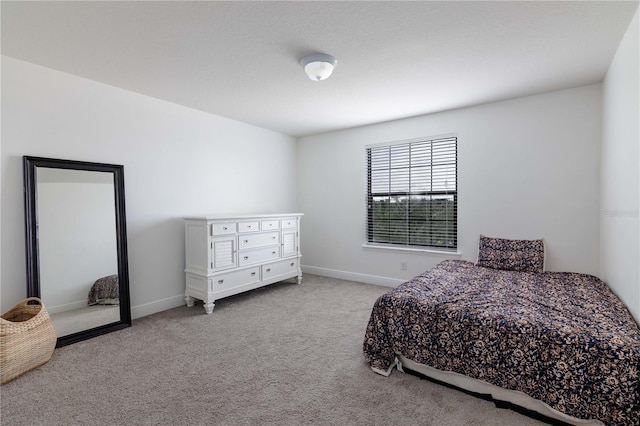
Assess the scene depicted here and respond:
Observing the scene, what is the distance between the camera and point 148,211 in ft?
11.1

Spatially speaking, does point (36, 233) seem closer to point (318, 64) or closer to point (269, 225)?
point (269, 225)

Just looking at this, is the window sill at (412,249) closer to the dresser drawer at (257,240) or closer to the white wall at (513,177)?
the white wall at (513,177)

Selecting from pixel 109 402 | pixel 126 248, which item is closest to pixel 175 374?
pixel 109 402

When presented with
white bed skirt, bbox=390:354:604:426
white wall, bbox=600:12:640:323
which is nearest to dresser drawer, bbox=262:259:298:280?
white bed skirt, bbox=390:354:604:426

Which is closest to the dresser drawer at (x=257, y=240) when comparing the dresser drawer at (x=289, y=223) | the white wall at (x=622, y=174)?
the dresser drawer at (x=289, y=223)

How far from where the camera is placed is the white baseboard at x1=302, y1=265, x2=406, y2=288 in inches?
172

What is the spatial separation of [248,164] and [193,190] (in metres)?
1.00

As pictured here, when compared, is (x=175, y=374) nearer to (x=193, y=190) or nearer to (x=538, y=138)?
(x=193, y=190)

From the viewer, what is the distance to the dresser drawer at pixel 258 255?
3747 millimetres

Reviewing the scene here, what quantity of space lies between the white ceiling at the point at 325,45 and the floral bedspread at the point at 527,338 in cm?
191

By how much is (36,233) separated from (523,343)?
147 inches

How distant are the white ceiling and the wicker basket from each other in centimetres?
205

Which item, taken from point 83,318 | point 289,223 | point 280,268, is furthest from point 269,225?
point 83,318

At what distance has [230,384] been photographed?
81.1 inches
